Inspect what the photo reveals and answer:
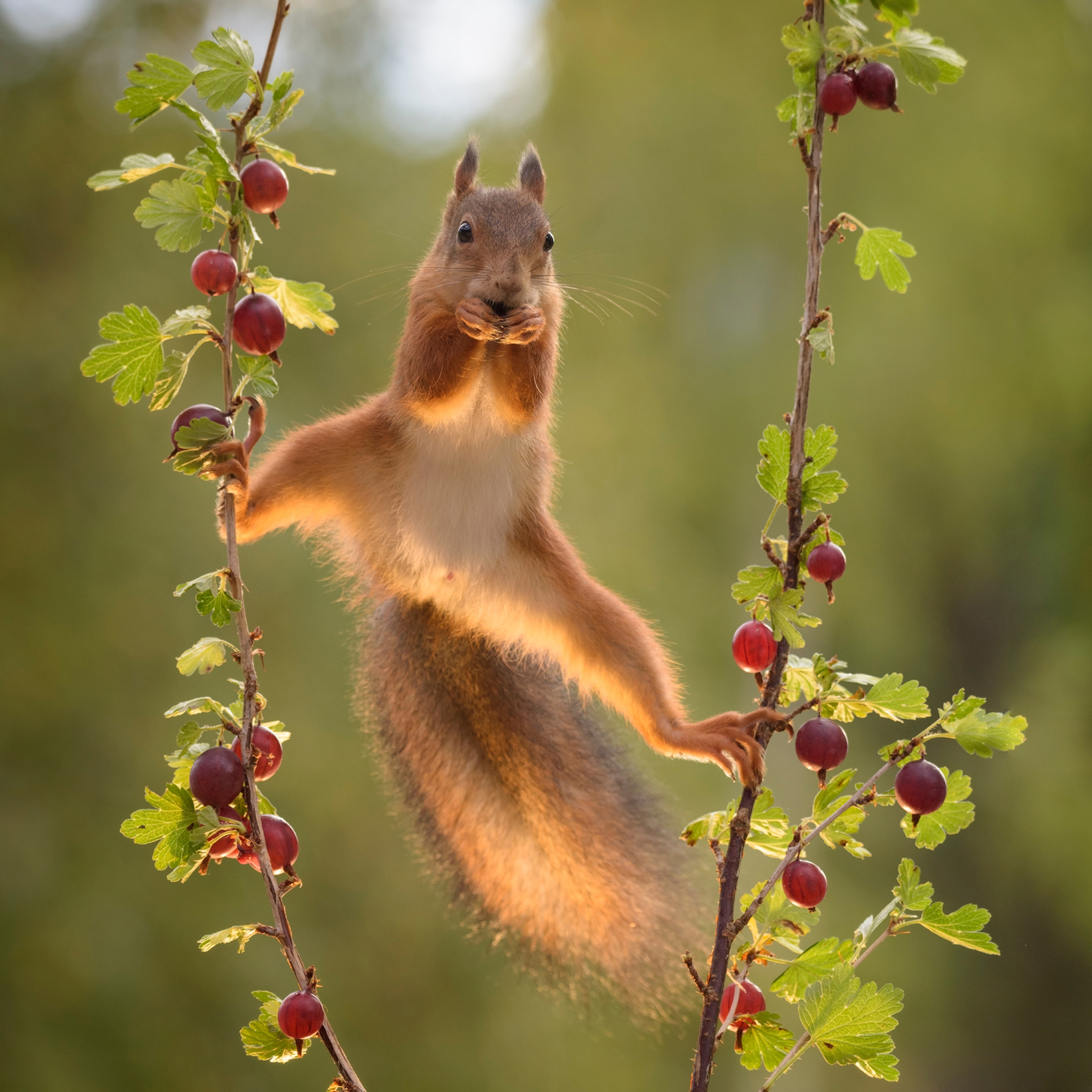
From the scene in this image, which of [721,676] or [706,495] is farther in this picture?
[706,495]

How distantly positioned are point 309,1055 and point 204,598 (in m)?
2.31

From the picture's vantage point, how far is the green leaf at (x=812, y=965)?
66 centimetres

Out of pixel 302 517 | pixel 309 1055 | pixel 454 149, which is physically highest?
pixel 454 149

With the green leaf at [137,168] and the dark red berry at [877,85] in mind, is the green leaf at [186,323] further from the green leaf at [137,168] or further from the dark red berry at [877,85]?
the dark red berry at [877,85]

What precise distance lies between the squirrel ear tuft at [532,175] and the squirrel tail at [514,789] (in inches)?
17.4

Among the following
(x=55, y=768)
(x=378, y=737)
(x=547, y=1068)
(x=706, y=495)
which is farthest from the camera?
(x=706, y=495)

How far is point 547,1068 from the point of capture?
2803mm

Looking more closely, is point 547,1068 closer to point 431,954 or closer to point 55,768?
point 431,954

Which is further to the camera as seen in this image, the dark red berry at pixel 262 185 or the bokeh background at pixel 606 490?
the bokeh background at pixel 606 490

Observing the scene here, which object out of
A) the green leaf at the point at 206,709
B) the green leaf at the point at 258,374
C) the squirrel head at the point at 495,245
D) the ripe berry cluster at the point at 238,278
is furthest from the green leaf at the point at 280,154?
the green leaf at the point at 206,709

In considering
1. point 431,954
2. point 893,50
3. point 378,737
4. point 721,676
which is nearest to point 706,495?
point 721,676

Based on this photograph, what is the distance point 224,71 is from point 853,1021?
0.69 metres

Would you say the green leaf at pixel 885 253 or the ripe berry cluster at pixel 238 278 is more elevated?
the green leaf at pixel 885 253

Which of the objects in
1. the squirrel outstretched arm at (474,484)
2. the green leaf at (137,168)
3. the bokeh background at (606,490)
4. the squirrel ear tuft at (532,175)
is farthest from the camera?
the bokeh background at (606,490)
